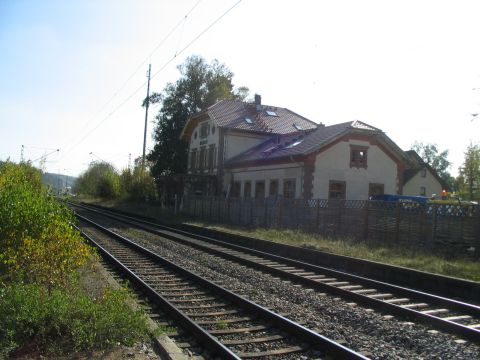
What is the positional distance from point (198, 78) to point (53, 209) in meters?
51.1

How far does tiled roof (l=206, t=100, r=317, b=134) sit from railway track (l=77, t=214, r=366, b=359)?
30827mm

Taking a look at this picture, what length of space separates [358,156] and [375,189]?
269 centimetres

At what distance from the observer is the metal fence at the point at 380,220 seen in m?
13.8

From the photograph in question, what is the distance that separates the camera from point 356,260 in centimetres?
1288

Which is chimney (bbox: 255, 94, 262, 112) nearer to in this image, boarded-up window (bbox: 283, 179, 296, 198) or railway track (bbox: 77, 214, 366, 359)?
boarded-up window (bbox: 283, 179, 296, 198)

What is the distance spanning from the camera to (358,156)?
3197 cm

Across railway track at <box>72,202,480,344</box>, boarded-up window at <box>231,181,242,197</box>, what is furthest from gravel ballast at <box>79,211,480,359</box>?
boarded-up window at <box>231,181,242,197</box>

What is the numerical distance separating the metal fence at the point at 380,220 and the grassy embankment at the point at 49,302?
34.9 feet

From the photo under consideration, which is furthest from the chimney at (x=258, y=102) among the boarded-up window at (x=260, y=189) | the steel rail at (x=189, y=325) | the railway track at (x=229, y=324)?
the steel rail at (x=189, y=325)

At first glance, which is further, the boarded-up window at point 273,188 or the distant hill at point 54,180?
the boarded-up window at point 273,188

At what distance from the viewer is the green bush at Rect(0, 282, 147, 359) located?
5.07 meters

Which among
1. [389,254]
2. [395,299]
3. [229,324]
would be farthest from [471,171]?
[229,324]

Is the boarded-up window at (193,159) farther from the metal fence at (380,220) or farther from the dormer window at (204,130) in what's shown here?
the metal fence at (380,220)

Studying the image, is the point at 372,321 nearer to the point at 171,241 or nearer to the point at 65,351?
the point at 65,351
